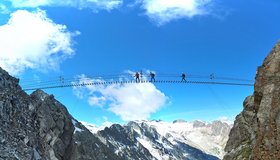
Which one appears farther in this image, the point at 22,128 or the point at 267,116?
the point at 22,128

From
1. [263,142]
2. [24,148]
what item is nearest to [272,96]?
[263,142]

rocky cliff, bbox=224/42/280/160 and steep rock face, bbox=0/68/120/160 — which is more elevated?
steep rock face, bbox=0/68/120/160

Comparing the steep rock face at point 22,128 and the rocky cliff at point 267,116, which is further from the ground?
the steep rock face at point 22,128

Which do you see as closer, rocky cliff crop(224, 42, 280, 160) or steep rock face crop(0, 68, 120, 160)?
rocky cliff crop(224, 42, 280, 160)

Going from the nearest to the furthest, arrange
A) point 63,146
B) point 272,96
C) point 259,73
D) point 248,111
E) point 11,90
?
1. point 272,96
2. point 259,73
3. point 248,111
4. point 11,90
5. point 63,146

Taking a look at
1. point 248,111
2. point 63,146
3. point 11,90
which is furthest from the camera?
point 63,146

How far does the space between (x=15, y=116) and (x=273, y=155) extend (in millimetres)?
56946

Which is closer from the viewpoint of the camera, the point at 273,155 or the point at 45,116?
the point at 273,155

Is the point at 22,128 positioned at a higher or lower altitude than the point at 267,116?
higher

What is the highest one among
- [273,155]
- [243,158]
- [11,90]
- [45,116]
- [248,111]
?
[45,116]

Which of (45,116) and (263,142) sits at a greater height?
(45,116)

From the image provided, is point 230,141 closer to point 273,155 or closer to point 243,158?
point 243,158

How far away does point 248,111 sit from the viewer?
7556 centimetres

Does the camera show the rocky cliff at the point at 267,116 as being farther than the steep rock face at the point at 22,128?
No
